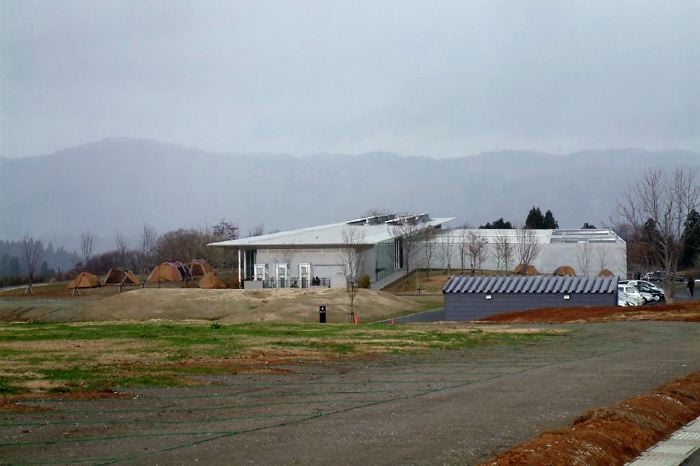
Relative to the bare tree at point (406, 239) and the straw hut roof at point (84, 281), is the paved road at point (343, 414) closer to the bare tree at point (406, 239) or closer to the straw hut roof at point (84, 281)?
the straw hut roof at point (84, 281)

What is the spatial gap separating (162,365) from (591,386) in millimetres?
8865

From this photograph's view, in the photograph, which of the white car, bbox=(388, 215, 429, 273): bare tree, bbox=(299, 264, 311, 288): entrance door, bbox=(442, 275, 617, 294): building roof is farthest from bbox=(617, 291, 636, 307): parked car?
bbox=(388, 215, 429, 273): bare tree

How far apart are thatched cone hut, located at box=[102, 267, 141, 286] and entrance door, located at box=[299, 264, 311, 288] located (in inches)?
813

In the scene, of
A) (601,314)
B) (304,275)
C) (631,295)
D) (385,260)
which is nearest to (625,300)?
(631,295)

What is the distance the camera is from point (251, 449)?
10.7 m

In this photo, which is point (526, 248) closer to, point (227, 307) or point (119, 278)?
point (119, 278)

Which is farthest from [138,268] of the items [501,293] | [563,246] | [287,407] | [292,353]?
[287,407]

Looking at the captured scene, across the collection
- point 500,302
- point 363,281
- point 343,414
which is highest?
point 363,281

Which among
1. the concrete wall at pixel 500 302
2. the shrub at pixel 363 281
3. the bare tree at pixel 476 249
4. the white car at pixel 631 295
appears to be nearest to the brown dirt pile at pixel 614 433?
the concrete wall at pixel 500 302

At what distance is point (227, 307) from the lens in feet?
183

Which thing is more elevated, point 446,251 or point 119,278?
point 446,251

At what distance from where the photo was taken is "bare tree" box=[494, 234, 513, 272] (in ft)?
295

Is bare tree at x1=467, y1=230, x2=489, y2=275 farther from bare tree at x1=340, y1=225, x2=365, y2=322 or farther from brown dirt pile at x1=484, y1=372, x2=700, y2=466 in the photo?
brown dirt pile at x1=484, y1=372, x2=700, y2=466

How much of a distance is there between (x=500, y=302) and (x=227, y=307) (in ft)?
55.9
